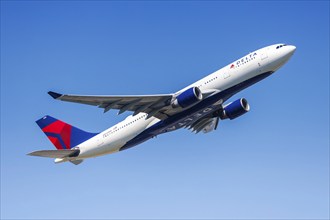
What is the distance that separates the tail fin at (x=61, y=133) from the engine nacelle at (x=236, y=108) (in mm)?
12217

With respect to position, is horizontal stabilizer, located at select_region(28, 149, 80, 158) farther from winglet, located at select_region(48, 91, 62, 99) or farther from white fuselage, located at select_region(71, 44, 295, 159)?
white fuselage, located at select_region(71, 44, 295, 159)

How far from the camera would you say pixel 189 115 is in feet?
145

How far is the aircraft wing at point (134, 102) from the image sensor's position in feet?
135

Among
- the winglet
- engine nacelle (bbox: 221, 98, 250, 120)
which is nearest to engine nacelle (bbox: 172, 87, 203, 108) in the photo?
engine nacelle (bbox: 221, 98, 250, 120)

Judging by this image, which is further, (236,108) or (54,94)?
(236,108)

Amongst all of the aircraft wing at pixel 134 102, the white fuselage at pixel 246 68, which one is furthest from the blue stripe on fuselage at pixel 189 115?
the aircraft wing at pixel 134 102

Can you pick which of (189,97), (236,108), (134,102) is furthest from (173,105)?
(236,108)

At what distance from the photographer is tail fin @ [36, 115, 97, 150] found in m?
50.6

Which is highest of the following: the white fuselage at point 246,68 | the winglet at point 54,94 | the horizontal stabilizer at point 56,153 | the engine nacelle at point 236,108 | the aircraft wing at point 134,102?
the white fuselage at point 246,68

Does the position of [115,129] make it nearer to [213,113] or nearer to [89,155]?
[89,155]

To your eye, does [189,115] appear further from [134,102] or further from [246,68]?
[246,68]

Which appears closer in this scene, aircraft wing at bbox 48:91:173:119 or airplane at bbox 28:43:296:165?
aircraft wing at bbox 48:91:173:119

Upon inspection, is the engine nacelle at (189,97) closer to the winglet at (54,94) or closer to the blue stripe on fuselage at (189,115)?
the blue stripe on fuselage at (189,115)

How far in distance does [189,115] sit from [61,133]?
1458 cm
